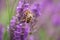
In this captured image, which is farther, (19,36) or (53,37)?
(53,37)

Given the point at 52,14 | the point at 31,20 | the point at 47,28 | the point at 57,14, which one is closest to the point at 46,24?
the point at 47,28

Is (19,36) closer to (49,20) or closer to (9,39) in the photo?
(9,39)

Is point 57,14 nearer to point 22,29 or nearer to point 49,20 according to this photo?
point 49,20

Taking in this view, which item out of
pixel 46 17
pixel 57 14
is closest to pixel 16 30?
pixel 46 17

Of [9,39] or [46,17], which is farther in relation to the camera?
[46,17]

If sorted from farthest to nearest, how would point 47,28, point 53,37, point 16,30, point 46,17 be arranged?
point 46,17 → point 47,28 → point 53,37 → point 16,30

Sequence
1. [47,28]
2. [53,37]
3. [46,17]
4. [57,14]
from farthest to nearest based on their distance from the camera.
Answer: [57,14] < [46,17] < [47,28] < [53,37]

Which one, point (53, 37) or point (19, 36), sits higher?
point (19, 36)

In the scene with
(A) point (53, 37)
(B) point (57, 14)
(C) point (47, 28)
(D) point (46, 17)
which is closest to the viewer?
(A) point (53, 37)

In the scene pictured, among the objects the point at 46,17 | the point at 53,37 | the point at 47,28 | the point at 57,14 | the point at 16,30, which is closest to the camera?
the point at 16,30
